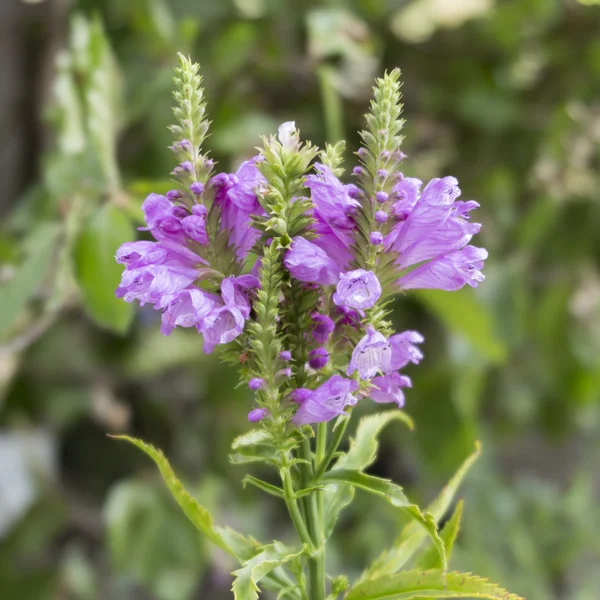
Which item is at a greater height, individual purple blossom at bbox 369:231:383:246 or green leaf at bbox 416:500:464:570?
individual purple blossom at bbox 369:231:383:246

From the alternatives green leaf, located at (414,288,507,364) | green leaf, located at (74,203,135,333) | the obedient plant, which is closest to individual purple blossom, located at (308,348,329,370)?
the obedient plant

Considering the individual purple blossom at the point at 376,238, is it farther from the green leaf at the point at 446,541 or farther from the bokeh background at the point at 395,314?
the bokeh background at the point at 395,314

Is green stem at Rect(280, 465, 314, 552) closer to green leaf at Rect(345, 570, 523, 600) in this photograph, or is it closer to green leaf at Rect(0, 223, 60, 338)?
green leaf at Rect(345, 570, 523, 600)

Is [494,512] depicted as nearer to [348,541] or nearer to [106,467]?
[348,541]

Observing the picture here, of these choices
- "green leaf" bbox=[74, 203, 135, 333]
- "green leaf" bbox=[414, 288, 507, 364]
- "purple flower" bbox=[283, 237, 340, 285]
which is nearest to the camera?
"purple flower" bbox=[283, 237, 340, 285]

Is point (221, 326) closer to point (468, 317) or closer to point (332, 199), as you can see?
point (332, 199)

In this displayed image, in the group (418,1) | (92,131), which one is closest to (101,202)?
(92,131)

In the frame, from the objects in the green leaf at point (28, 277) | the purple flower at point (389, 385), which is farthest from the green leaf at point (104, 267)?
the purple flower at point (389, 385)
